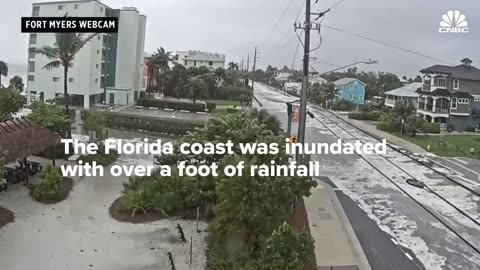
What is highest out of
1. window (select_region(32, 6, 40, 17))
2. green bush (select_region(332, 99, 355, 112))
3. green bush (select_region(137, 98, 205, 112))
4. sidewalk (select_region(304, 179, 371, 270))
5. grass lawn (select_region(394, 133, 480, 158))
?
window (select_region(32, 6, 40, 17))

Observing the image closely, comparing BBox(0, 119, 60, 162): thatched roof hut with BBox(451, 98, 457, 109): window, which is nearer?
BBox(0, 119, 60, 162): thatched roof hut

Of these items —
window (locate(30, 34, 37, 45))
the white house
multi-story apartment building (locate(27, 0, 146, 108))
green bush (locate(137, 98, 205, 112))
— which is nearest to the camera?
multi-story apartment building (locate(27, 0, 146, 108))

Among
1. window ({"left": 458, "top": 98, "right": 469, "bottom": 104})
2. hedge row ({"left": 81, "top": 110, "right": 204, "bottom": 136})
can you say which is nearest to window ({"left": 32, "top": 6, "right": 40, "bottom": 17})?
hedge row ({"left": 81, "top": 110, "right": 204, "bottom": 136})

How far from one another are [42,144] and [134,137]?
1480 cm

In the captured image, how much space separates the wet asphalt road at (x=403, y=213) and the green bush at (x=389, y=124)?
44.5 ft

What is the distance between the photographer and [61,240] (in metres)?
14.4

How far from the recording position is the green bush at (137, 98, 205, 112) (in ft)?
179

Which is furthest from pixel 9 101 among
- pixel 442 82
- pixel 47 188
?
pixel 442 82

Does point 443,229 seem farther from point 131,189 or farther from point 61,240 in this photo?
point 61,240

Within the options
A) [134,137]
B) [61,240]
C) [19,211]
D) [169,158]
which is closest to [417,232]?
[169,158]

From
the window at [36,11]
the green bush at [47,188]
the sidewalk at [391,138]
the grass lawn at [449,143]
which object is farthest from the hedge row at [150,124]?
the window at [36,11]

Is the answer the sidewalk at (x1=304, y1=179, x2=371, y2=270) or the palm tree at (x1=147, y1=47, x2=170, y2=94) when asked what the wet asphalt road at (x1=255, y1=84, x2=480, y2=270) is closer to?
the sidewalk at (x1=304, y1=179, x2=371, y2=270)

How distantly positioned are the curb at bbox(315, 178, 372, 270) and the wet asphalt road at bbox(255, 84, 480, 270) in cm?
22

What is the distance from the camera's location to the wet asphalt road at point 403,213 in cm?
1452
